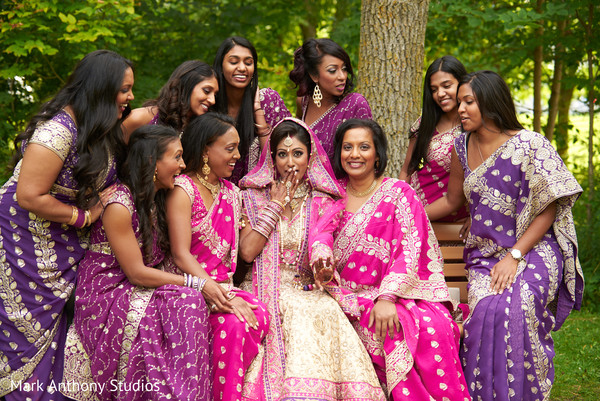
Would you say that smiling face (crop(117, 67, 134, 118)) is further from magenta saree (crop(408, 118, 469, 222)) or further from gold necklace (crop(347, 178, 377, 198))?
magenta saree (crop(408, 118, 469, 222))

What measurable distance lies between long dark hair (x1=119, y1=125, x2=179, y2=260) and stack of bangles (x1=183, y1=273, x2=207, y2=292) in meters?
0.27

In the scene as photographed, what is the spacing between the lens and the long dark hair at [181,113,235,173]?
13.4 feet

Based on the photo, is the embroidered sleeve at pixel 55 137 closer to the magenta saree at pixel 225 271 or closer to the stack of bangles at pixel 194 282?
the magenta saree at pixel 225 271

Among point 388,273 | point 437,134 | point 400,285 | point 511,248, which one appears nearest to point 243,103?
point 437,134

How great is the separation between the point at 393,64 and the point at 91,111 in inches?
110

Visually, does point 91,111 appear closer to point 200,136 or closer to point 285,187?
point 200,136

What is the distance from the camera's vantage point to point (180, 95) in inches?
173

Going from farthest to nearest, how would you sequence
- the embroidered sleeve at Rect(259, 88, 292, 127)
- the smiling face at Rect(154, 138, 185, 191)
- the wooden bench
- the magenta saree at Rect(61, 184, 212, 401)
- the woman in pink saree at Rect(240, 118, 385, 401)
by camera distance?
the embroidered sleeve at Rect(259, 88, 292, 127) → the wooden bench → the smiling face at Rect(154, 138, 185, 191) → the woman in pink saree at Rect(240, 118, 385, 401) → the magenta saree at Rect(61, 184, 212, 401)

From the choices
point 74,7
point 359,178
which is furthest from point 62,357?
point 74,7

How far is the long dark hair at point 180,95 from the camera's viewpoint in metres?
4.35

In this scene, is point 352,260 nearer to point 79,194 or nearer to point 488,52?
point 79,194

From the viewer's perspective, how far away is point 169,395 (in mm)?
3432

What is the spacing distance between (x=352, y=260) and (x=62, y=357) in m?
1.84

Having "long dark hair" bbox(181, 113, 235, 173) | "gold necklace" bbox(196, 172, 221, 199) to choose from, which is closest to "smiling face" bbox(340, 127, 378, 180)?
"long dark hair" bbox(181, 113, 235, 173)
